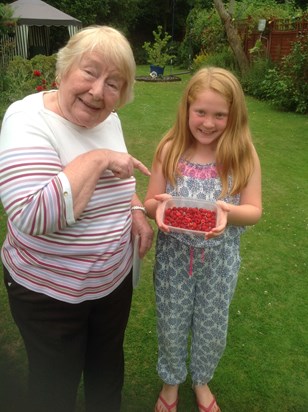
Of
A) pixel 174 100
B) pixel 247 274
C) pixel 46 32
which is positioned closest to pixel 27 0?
pixel 46 32

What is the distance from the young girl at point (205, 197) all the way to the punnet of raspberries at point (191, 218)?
5cm

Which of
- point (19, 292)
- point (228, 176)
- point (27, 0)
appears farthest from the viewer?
point (27, 0)

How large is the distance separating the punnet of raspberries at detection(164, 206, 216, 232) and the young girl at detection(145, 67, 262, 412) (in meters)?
0.05

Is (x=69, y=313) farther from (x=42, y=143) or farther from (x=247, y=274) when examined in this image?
(x=247, y=274)

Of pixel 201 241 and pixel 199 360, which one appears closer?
pixel 201 241

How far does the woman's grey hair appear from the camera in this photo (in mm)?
1381

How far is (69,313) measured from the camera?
1.56m

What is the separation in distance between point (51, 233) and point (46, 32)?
23.0 m

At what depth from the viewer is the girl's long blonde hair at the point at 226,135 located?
1.72 m

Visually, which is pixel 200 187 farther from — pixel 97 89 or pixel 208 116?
pixel 97 89

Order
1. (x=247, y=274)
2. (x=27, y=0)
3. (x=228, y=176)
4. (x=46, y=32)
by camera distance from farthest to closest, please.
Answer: (x=46, y=32) < (x=27, y=0) < (x=247, y=274) < (x=228, y=176)

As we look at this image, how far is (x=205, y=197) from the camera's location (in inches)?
71.5

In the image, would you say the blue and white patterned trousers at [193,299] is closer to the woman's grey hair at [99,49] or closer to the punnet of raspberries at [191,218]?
the punnet of raspberries at [191,218]

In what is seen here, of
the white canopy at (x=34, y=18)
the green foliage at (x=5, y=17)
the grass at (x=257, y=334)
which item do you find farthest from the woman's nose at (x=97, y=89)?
the white canopy at (x=34, y=18)
